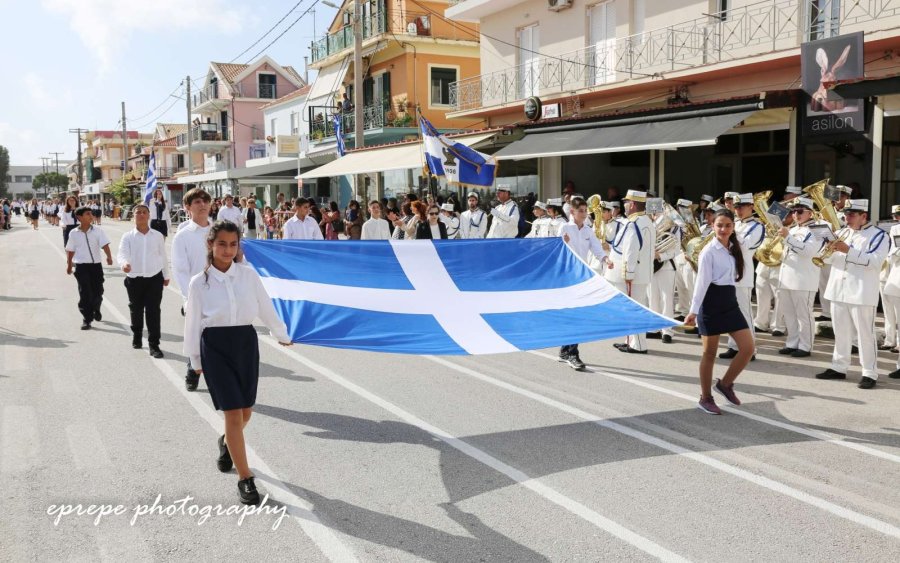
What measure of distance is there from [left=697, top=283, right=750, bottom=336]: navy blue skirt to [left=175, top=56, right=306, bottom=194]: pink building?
55.4m

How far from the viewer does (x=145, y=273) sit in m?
9.78

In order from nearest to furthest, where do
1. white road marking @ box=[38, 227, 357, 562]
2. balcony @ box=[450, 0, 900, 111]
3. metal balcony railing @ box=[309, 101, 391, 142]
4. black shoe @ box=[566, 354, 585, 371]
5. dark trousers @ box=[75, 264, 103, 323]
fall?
white road marking @ box=[38, 227, 357, 562] → black shoe @ box=[566, 354, 585, 371] → dark trousers @ box=[75, 264, 103, 323] → balcony @ box=[450, 0, 900, 111] → metal balcony railing @ box=[309, 101, 391, 142]

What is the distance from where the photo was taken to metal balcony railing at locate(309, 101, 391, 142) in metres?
33.7

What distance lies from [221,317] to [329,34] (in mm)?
34278

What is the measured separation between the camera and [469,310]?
282 inches

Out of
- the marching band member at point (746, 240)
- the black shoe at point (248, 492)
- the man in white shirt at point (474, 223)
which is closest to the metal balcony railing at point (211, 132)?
the man in white shirt at point (474, 223)

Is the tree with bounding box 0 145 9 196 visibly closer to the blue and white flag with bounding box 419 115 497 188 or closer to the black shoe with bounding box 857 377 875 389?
the blue and white flag with bounding box 419 115 497 188

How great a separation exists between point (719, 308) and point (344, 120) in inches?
1194

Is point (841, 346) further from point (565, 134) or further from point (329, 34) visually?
point (329, 34)

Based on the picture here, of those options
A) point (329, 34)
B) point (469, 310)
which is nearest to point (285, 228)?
point (469, 310)

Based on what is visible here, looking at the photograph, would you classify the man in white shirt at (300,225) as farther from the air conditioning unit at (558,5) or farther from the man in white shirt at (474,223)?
the air conditioning unit at (558,5)

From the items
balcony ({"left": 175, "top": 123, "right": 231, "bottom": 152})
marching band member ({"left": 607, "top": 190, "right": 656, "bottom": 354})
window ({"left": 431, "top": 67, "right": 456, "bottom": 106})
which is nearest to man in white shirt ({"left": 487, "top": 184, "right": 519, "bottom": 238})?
marching band member ({"left": 607, "top": 190, "right": 656, "bottom": 354})

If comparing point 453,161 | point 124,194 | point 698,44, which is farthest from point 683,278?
point 124,194

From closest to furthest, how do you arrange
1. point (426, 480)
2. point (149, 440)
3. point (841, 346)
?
point (426, 480)
point (149, 440)
point (841, 346)
